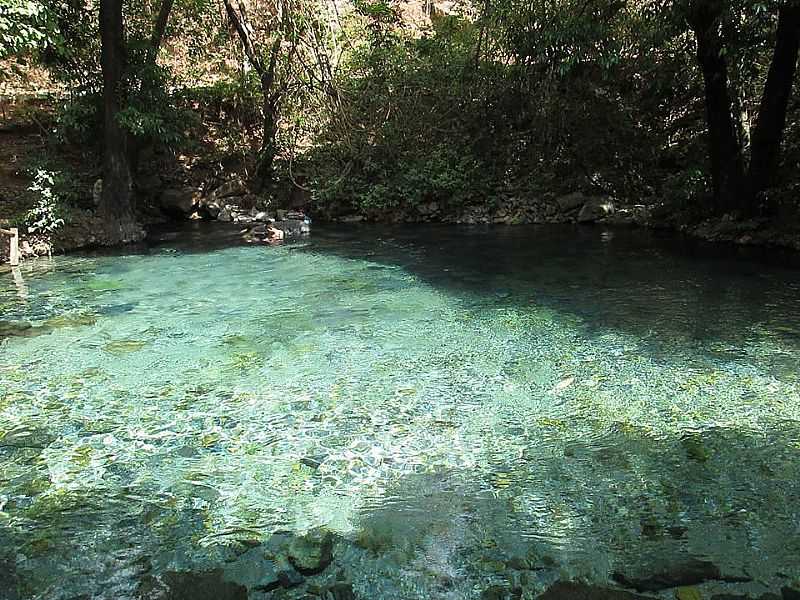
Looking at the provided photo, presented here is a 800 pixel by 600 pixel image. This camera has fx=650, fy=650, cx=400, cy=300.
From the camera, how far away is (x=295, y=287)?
8.31 meters

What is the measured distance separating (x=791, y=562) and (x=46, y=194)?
11.5 metres

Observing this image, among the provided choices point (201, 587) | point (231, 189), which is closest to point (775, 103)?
point (201, 587)

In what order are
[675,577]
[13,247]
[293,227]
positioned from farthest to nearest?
[293,227] → [13,247] → [675,577]

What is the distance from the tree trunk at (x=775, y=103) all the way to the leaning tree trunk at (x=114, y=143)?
10.6m

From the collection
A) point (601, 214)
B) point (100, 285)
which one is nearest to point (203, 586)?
point (100, 285)

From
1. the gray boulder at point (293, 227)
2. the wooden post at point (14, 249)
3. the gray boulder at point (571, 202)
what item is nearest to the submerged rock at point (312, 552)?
the wooden post at point (14, 249)

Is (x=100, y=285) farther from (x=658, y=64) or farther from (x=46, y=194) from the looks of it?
(x=658, y=64)

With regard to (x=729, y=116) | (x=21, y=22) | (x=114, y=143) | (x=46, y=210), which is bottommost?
(x=46, y=210)

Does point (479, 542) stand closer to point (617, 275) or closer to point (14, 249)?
point (617, 275)

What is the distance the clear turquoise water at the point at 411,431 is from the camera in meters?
2.85

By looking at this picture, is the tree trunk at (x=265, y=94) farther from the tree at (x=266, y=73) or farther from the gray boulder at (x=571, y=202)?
the gray boulder at (x=571, y=202)

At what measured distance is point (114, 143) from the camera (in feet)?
39.0

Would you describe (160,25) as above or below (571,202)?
above

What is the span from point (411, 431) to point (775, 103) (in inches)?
343
